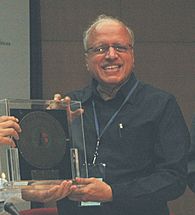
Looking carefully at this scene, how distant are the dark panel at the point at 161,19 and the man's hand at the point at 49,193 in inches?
83.3

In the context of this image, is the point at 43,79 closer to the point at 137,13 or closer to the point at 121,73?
the point at 137,13

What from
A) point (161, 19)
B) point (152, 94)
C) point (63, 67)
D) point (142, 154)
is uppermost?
point (161, 19)

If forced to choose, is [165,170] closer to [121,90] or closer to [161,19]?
[121,90]

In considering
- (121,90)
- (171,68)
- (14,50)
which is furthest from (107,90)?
(171,68)

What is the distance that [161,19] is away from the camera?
4.03 meters

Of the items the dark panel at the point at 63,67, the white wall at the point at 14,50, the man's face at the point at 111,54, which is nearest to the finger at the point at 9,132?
the man's face at the point at 111,54

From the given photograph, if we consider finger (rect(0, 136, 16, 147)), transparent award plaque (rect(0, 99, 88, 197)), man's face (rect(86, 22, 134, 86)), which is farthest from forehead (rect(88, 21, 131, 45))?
finger (rect(0, 136, 16, 147))

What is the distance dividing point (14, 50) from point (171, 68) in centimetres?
111

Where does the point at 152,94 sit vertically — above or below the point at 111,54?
below

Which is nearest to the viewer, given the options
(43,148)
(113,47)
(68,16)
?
(43,148)

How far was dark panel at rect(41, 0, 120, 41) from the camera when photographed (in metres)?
3.91

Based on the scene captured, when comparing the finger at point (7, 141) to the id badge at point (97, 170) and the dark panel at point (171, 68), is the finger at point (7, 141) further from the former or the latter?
the dark panel at point (171, 68)

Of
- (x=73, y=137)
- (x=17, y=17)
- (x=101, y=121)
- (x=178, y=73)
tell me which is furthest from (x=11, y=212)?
(x=178, y=73)

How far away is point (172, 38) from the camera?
4.04 metres
